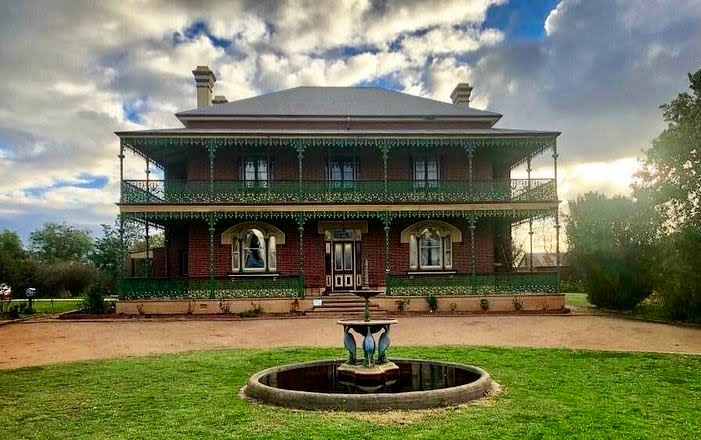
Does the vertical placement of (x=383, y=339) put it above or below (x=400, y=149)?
below

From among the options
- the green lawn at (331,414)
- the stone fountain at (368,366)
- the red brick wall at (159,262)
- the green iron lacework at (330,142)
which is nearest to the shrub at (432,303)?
the green iron lacework at (330,142)

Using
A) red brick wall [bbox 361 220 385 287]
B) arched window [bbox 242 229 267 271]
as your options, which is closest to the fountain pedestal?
red brick wall [bbox 361 220 385 287]

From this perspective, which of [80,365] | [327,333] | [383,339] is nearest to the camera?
[383,339]

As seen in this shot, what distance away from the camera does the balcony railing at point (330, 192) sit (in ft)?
79.4

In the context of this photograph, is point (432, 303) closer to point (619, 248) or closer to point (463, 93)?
point (619, 248)

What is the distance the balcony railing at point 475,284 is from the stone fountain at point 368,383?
1209 cm

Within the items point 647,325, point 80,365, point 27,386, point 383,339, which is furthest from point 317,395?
point 647,325

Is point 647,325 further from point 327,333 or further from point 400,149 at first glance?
point 400,149

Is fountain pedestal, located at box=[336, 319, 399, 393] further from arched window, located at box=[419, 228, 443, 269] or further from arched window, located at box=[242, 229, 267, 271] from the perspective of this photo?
arched window, located at box=[419, 228, 443, 269]

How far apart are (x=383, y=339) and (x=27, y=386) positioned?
5765 millimetres

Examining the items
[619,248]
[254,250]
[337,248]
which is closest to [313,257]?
[337,248]

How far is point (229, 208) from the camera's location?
2394 centimetres

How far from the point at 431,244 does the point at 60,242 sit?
74340 mm

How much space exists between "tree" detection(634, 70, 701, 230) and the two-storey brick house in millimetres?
4312
